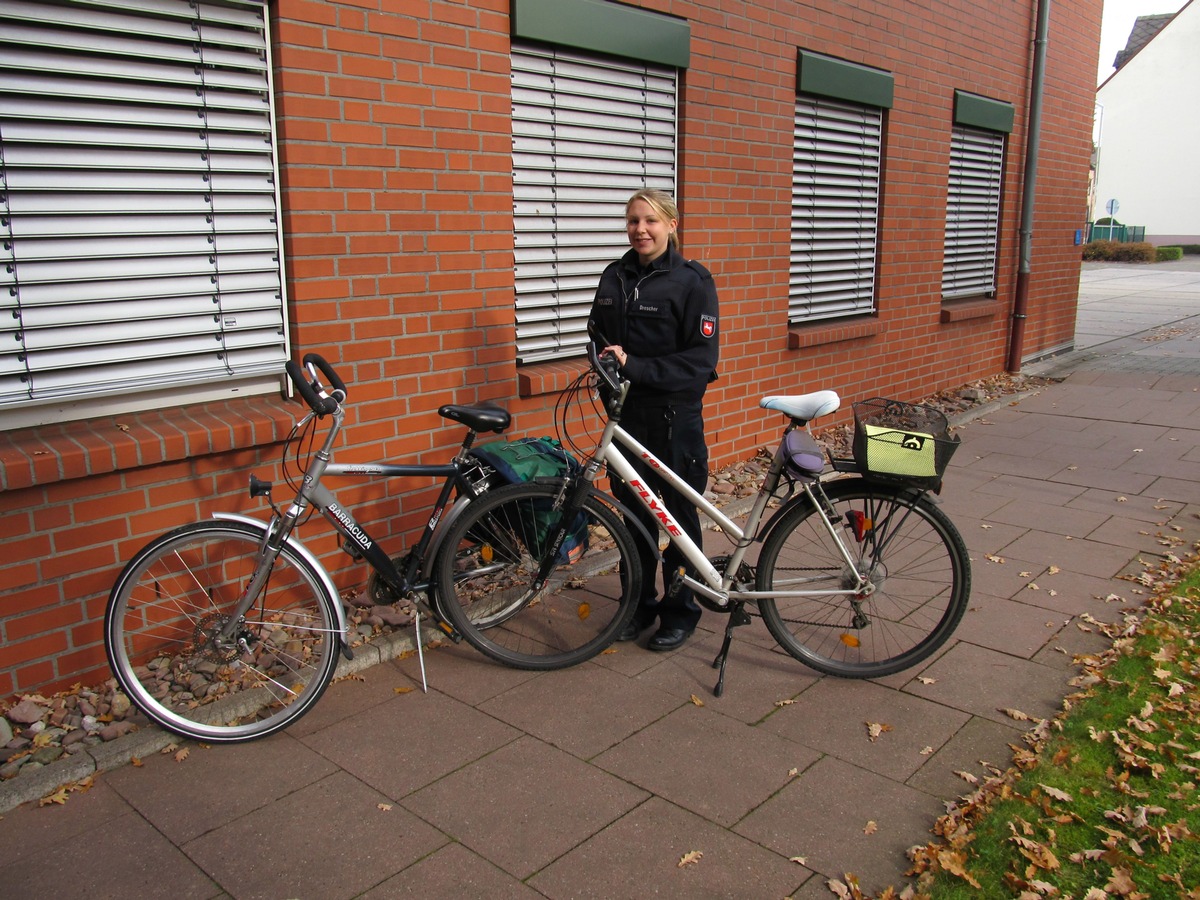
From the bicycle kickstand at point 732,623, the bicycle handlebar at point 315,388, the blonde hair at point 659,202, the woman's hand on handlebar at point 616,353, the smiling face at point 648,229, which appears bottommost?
the bicycle kickstand at point 732,623

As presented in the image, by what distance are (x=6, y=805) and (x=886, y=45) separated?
7798 millimetres

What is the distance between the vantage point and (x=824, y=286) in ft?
26.3

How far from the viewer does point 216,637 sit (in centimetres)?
364

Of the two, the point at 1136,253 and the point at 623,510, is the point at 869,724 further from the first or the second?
the point at 1136,253

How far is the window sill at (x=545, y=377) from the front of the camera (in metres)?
5.34

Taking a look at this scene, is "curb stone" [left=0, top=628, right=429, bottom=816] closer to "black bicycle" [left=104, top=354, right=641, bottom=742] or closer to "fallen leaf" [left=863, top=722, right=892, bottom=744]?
"black bicycle" [left=104, top=354, right=641, bottom=742]

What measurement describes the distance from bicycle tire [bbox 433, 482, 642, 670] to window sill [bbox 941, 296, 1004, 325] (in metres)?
6.44

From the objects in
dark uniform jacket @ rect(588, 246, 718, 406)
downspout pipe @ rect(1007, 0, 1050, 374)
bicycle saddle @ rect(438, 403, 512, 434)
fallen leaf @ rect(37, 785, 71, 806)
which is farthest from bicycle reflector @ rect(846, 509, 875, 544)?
downspout pipe @ rect(1007, 0, 1050, 374)

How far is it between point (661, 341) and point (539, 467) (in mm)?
714

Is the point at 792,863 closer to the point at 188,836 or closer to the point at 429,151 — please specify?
the point at 188,836

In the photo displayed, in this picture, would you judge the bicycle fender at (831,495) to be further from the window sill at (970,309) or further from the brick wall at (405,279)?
the window sill at (970,309)

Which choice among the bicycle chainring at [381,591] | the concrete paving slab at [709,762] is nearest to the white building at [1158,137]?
the concrete paving slab at [709,762]

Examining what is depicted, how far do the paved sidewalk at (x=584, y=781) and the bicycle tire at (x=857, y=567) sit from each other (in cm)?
15

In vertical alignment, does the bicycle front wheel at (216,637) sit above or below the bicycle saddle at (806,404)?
→ below
